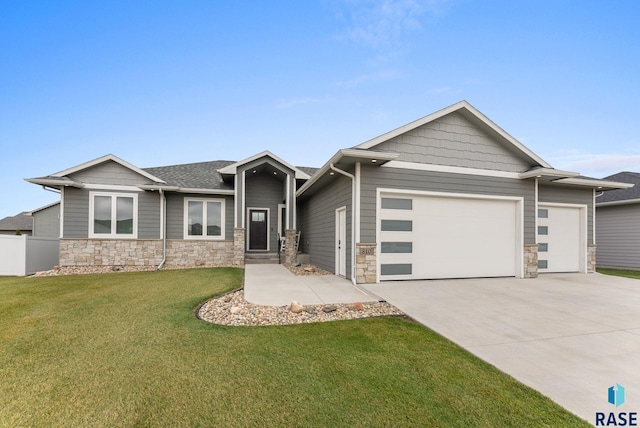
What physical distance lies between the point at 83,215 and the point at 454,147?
520 inches

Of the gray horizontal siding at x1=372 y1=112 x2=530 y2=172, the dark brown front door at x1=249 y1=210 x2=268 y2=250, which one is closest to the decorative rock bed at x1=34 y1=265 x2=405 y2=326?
the gray horizontal siding at x1=372 y1=112 x2=530 y2=172

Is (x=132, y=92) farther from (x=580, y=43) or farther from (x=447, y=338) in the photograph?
(x=580, y=43)

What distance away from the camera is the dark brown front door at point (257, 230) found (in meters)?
13.0

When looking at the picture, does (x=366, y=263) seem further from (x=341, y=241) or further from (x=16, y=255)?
(x=16, y=255)

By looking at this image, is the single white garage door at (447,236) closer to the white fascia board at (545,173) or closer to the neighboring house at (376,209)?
the neighboring house at (376,209)

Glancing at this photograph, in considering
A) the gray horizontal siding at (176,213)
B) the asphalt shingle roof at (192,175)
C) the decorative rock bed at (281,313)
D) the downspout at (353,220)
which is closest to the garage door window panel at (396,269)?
the downspout at (353,220)

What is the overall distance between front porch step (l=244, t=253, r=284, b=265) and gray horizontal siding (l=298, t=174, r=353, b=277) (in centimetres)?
156

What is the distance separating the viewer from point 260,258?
12180 mm

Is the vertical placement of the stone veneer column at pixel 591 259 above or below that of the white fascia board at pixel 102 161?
below

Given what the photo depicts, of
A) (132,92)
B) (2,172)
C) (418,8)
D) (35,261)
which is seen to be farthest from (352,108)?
(2,172)

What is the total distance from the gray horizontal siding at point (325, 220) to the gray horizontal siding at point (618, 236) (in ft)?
42.0

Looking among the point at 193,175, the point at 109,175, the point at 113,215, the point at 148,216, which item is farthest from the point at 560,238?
the point at 109,175

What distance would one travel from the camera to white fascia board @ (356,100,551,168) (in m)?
7.42

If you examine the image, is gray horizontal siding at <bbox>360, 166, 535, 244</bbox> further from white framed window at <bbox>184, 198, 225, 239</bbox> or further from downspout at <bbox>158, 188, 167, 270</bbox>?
downspout at <bbox>158, 188, 167, 270</bbox>
